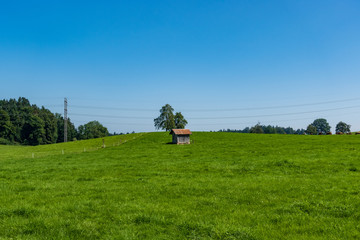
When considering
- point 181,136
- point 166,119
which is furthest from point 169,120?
point 181,136

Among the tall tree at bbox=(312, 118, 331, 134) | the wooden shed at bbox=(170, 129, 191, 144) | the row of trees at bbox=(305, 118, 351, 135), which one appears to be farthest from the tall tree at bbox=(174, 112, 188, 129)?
the tall tree at bbox=(312, 118, 331, 134)

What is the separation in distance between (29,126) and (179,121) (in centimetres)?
8340

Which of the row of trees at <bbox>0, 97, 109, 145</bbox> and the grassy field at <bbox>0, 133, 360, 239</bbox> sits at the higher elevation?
the row of trees at <bbox>0, 97, 109, 145</bbox>

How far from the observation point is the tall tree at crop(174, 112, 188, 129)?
413ft

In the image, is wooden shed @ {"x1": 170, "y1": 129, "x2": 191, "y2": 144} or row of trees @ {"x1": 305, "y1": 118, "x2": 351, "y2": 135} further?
row of trees @ {"x1": 305, "y1": 118, "x2": 351, "y2": 135}

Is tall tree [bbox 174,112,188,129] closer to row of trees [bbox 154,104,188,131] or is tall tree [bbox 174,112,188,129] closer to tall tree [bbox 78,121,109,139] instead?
row of trees [bbox 154,104,188,131]

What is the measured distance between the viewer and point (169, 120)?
125m

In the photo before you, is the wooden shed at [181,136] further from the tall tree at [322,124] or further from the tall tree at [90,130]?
the tall tree at [322,124]

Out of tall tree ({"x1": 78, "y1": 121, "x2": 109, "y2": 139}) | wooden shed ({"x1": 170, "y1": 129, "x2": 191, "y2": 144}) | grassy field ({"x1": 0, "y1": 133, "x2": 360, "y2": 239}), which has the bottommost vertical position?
grassy field ({"x1": 0, "y1": 133, "x2": 360, "y2": 239})

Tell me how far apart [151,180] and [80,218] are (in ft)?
25.9

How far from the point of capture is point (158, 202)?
38.2 ft

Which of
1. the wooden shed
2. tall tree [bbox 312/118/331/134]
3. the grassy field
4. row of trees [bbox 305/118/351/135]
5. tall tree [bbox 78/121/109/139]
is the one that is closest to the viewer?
the grassy field

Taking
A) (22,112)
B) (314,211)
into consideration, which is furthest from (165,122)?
(314,211)

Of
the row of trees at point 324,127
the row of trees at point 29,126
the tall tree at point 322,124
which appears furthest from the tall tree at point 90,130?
the tall tree at point 322,124
